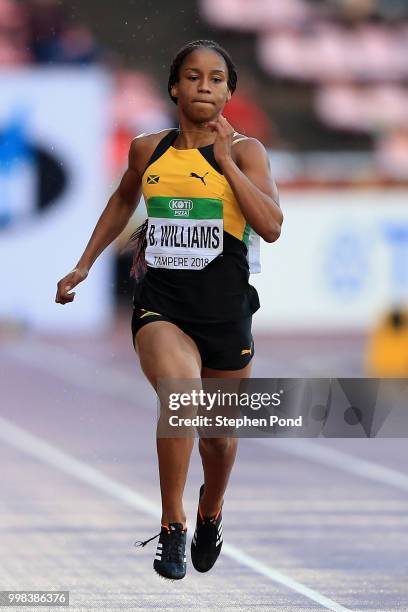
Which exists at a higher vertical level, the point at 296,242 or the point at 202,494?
the point at 202,494

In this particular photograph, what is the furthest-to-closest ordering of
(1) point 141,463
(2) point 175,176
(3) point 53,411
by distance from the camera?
(3) point 53,411, (1) point 141,463, (2) point 175,176

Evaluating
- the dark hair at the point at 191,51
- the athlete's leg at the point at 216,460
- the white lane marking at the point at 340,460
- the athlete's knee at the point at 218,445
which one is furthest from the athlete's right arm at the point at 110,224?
the white lane marking at the point at 340,460

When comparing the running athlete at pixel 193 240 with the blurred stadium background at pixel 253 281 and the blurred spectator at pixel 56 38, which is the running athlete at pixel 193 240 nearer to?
the blurred stadium background at pixel 253 281

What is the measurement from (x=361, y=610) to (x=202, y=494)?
0.77 m

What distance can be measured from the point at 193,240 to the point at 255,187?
321 millimetres

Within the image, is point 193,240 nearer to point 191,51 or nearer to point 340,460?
point 191,51

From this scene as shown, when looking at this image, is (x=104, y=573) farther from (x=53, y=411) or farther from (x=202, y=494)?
(x=53, y=411)

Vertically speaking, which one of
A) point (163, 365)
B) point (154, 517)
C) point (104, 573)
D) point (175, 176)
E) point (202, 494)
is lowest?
point (154, 517)

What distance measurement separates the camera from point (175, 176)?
584cm

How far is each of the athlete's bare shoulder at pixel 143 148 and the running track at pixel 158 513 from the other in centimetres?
165

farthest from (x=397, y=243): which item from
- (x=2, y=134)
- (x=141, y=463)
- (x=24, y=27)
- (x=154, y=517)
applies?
(x=154, y=517)

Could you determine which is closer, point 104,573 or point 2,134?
point 104,573

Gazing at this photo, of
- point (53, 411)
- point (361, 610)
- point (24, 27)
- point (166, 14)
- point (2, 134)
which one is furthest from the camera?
point (166, 14)
